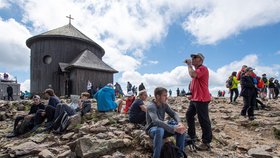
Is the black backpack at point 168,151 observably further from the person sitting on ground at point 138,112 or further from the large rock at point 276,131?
the large rock at point 276,131

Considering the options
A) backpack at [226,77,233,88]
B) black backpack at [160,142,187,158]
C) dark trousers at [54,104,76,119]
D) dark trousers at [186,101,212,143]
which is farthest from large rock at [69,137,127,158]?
backpack at [226,77,233,88]

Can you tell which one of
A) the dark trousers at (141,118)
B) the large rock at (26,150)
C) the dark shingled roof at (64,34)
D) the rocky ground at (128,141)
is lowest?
the large rock at (26,150)

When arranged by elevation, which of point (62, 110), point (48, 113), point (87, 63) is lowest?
point (48, 113)

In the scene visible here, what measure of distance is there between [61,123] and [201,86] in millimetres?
5426

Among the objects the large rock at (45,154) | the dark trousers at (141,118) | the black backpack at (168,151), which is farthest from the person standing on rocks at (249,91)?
the large rock at (45,154)

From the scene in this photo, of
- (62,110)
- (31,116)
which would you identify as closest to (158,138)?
(62,110)

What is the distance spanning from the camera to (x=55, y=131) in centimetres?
813

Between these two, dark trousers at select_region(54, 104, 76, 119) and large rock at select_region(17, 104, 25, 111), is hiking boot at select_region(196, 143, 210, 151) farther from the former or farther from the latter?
large rock at select_region(17, 104, 25, 111)

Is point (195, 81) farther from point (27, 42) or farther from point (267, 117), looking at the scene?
point (27, 42)

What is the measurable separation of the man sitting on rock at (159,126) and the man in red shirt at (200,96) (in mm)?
729

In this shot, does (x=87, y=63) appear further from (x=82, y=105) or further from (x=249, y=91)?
(x=249, y=91)

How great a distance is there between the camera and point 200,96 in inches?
211

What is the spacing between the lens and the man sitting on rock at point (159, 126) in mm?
4480

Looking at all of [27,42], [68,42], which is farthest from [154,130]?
[27,42]
